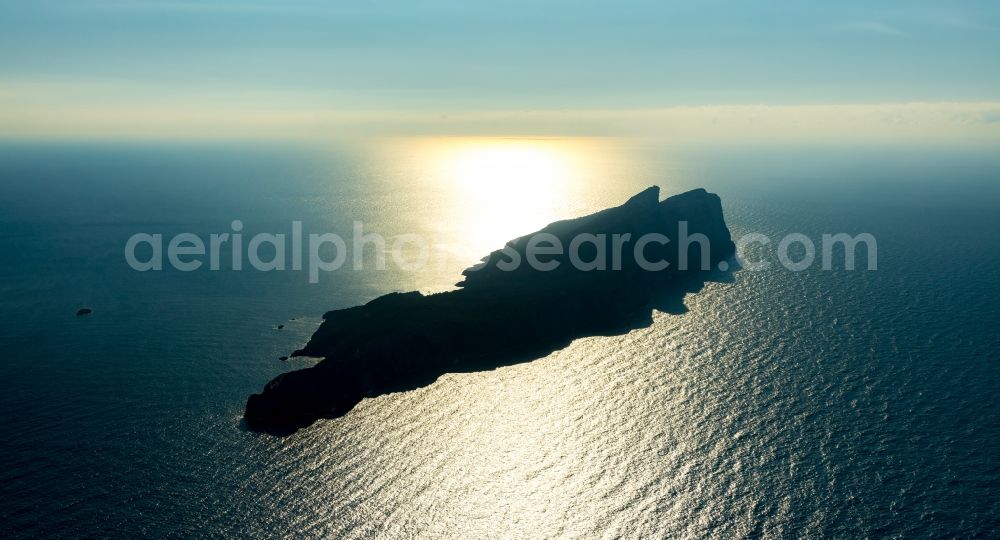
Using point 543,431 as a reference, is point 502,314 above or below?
above

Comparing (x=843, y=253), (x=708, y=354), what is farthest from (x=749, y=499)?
(x=843, y=253)

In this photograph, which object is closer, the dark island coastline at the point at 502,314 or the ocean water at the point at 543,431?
the ocean water at the point at 543,431

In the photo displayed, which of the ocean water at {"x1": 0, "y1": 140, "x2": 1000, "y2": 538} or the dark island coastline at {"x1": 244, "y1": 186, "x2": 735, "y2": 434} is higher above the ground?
the dark island coastline at {"x1": 244, "y1": 186, "x2": 735, "y2": 434}

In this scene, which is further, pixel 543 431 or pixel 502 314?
pixel 502 314

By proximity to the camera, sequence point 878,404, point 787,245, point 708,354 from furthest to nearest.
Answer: point 787,245, point 708,354, point 878,404

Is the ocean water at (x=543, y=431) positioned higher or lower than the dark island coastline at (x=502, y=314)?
lower

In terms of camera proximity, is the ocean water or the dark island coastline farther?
the dark island coastline

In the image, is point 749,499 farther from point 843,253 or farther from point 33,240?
point 33,240

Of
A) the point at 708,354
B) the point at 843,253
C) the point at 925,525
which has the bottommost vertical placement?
the point at 925,525
